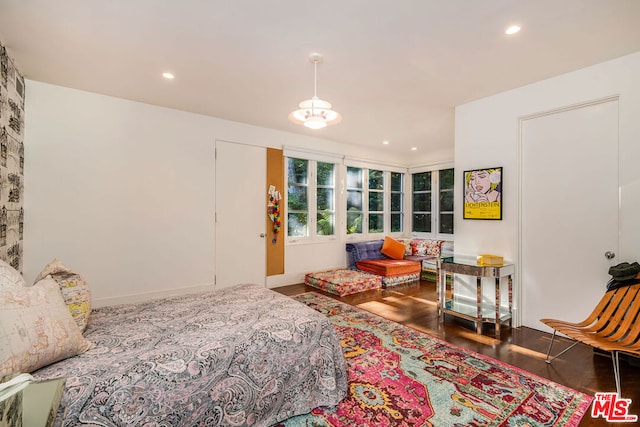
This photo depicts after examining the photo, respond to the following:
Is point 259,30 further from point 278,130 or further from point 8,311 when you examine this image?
point 278,130

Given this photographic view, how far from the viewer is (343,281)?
460 cm

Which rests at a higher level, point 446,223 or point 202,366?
point 446,223

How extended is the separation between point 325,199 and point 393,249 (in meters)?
1.73

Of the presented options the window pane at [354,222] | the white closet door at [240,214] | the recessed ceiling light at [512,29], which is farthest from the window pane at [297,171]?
the recessed ceiling light at [512,29]

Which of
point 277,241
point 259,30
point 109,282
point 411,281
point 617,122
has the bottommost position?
point 411,281

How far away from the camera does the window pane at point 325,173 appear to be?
18.3 feet

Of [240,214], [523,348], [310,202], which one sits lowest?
[523,348]

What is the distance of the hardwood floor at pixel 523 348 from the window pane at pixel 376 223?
230 cm

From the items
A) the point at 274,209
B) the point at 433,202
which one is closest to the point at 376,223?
the point at 433,202

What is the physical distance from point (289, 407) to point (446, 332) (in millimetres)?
2043

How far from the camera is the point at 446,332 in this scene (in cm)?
307

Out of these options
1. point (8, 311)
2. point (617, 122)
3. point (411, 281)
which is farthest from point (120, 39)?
point (411, 281)

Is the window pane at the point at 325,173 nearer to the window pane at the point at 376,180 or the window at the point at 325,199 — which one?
the window at the point at 325,199

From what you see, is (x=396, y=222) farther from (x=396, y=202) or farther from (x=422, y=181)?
(x=422, y=181)
